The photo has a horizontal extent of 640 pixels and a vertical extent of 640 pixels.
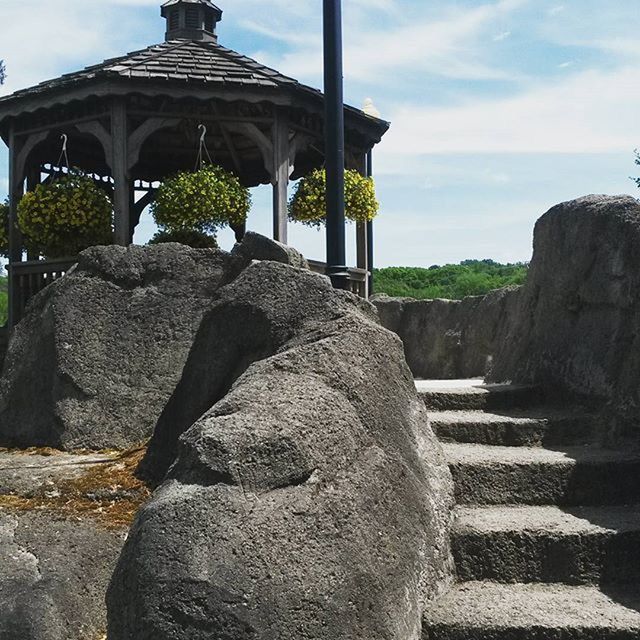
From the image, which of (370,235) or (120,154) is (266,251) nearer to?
(120,154)

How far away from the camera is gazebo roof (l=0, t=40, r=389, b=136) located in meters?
10.1

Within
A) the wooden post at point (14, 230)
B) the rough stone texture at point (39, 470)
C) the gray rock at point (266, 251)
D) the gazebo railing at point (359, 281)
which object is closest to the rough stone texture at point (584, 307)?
the gray rock at point (266, 251)

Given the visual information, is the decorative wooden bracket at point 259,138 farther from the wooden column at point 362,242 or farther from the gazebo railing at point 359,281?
the wooden column at point 362,242

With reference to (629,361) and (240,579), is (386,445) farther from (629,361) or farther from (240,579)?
(629,361)

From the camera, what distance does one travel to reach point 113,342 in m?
5.48

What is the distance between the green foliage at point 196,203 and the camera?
30.3 feet

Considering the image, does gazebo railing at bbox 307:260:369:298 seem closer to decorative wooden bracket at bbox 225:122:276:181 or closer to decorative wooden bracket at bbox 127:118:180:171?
decorative wooden bracket at bbox 225:122:276:181

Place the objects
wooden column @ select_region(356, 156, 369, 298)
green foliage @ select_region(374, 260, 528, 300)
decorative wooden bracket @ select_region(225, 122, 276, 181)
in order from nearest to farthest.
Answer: decorative wooden bracket @ select_region(225, 122, 276, 181) → wooden column @ select_region(356, 156, 369, 298) → green foliage @ select_region(374, 260, 528, 300)

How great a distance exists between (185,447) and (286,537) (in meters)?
0.45

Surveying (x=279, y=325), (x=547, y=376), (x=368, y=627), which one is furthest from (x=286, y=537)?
(x=547, y=376)

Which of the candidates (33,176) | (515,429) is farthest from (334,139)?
(33,176)

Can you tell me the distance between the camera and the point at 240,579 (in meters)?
2.67

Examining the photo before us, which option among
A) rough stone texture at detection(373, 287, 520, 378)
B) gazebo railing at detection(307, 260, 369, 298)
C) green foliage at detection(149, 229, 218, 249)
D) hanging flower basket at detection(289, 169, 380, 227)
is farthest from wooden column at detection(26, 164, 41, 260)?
rough stone texture at detection(373, 287, 520, 378)

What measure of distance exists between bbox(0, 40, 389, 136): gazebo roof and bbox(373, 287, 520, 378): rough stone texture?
2806 mm
